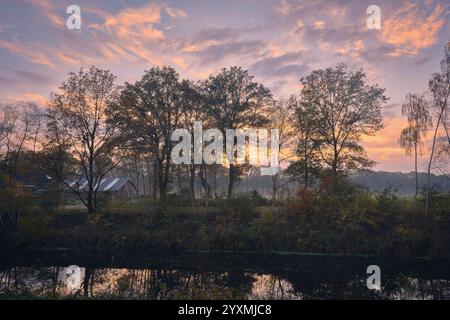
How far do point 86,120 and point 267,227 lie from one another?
22377 mm

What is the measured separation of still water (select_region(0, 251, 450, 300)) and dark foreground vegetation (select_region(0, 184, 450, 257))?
1850 mm

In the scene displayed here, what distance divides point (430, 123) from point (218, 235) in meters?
23.5

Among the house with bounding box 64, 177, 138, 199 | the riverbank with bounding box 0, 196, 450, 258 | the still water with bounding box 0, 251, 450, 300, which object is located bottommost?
the still water with bounding box 0, 251, 450, 300

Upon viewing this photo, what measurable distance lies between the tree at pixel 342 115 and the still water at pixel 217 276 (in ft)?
43.4

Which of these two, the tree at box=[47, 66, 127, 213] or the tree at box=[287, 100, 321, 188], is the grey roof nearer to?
the tree at box=[47, 66, 127, 213]

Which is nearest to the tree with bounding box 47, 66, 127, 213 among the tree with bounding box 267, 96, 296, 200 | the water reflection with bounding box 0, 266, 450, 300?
the water reflection with bounding box 0, 266, 450, 300

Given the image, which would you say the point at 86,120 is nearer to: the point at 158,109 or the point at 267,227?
the point at 158,109

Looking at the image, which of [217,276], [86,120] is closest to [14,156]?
[86,120]

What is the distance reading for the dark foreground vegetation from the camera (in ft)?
92.5

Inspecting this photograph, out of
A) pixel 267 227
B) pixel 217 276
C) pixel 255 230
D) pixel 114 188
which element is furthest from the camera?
pixel 114 188

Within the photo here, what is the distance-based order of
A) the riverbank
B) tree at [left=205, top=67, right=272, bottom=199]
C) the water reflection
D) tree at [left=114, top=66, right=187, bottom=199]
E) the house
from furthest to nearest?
the house
tree at [left=205, top=67, right=272, bottom=199]
tree at [left=114, top=66, right=187, bottom=199]
the riverbank
the water reflection

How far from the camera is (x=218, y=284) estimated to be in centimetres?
1991

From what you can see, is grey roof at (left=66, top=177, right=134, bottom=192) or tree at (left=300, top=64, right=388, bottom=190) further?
grey roof at (left=66, top=177, right=134, bottom=192)
